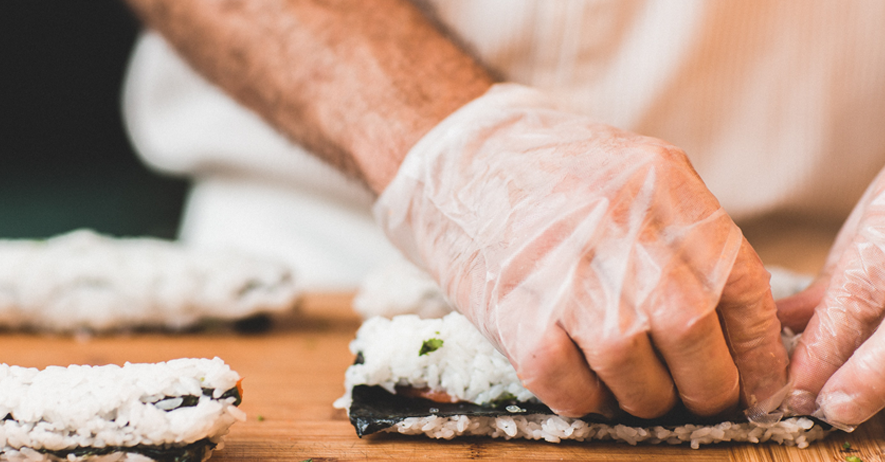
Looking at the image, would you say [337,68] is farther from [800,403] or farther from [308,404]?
[800,403]

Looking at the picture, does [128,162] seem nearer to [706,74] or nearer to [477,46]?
[477,46]

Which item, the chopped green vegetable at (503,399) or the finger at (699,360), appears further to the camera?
the chopped green vegetable at (503,399)

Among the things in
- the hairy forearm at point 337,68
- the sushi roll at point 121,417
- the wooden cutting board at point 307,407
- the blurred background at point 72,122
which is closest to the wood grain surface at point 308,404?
the wooden cutting board at point 307,407

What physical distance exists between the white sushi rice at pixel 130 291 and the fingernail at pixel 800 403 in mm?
971

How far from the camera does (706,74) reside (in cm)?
154

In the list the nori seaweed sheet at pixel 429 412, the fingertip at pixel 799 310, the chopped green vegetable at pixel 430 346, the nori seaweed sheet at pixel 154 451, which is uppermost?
the chopped green vegetable at pixel 430 346

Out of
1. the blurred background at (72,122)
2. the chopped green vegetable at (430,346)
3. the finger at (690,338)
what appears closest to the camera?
the finger at (690,338)

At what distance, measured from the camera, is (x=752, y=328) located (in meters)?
0.87

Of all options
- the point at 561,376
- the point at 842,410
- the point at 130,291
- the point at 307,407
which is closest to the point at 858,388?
the point at 842,410

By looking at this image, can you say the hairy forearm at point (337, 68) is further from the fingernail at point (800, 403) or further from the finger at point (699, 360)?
the fingernail at point (800, 403)

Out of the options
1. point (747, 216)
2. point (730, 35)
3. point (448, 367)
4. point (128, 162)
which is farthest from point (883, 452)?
point (128, 162)

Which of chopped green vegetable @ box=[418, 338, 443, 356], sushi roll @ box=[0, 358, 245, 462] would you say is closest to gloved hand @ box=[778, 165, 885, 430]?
chopped green vegetable @ box=[418, 338, 443, 356]

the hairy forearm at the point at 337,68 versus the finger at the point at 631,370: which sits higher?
the hairy forearm at the point at 337,68

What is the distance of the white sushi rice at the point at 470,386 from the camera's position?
930 mm
